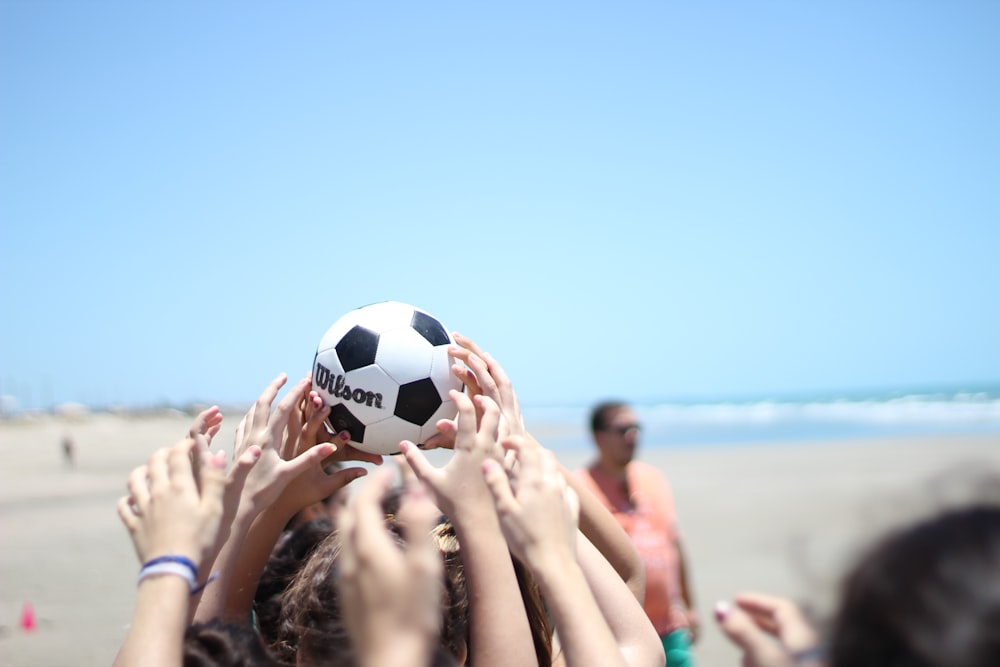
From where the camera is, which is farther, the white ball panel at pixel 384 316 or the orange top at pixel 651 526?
the orange top at pixel 651 526

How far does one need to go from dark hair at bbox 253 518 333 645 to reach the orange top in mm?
1950

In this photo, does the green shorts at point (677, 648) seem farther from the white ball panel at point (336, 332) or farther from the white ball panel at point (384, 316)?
the white ball panel at point (336, 332)

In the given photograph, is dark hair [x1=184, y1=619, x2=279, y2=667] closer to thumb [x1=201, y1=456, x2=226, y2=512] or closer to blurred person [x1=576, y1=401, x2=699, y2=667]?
thumb [x1=201, y1=456, x2=226, y2=512]

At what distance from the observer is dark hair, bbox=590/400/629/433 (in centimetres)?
539

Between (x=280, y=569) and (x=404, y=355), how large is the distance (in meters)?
0.97

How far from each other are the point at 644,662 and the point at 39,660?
280 inches

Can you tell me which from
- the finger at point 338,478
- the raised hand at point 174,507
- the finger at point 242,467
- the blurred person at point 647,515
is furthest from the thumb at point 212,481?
the blurred person at point 647,515

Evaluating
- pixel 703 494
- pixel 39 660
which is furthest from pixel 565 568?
pixel 703 494

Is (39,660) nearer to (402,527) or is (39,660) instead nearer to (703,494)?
(402,527)

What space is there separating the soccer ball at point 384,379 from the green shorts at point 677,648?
2.20 meters

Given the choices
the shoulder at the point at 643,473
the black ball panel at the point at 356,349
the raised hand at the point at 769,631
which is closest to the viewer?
the raised hand at the point at 769,631

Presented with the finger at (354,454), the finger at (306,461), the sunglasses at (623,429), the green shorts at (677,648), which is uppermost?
the finger at (306,461)

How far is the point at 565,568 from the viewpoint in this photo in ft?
5.57

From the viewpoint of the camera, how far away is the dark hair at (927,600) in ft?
3.35
